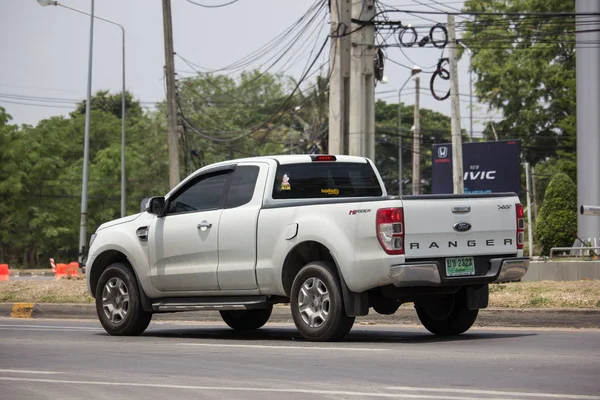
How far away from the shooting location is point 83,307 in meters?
17.0

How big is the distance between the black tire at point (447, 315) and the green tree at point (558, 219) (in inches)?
977

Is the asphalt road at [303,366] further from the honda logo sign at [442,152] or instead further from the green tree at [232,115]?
the green tree at [232,115]

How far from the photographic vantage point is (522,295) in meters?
14.7

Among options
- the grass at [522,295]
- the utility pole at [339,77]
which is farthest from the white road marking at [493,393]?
the utility pole at [339,77]

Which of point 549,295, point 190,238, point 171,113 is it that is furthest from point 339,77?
point 190,238

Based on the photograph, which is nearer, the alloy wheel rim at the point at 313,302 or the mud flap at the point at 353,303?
the mud flap at the point at 353,303

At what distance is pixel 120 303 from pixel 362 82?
1217 centimetres

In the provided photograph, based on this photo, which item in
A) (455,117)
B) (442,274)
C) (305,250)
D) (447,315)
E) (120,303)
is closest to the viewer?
(442,274)

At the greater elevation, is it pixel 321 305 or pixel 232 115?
pixel 232 115

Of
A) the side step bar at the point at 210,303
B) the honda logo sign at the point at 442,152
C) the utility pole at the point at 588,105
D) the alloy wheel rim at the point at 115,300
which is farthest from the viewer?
the honda logo sign at the point at 442,152

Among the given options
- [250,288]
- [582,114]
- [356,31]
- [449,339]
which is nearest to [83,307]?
[250,288]

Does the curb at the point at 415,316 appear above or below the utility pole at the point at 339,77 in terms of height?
below

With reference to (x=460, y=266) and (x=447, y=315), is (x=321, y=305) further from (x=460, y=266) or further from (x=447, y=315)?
(x=447, y=315)

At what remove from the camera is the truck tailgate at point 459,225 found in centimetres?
1070
